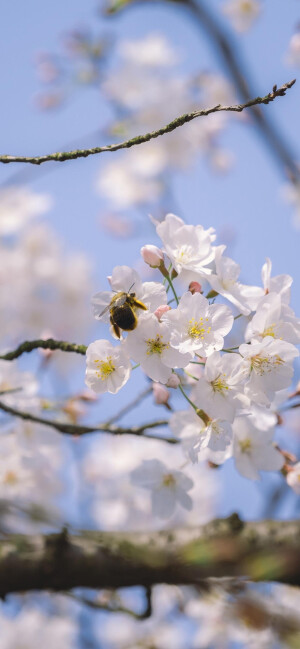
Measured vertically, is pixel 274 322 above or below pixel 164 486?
above

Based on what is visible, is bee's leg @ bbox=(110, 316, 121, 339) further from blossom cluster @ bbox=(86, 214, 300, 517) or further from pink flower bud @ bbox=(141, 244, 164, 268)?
pink flower bud @ bbox=(141, 244, 164, 268)

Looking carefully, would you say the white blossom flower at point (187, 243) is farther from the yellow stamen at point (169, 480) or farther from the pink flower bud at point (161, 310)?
the yellow stamen at point (169, 480)

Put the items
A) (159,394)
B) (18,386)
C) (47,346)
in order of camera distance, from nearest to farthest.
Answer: (47,346) → (159,394) → (18,386)

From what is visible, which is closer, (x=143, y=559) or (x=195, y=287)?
(x=195, y=287)

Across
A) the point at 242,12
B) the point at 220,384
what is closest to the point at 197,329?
the point at 220,384

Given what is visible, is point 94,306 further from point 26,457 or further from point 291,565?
point 26,457

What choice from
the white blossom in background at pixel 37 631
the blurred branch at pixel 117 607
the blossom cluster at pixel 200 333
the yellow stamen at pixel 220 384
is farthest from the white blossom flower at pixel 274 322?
the white blossom in background at pixel 37 631

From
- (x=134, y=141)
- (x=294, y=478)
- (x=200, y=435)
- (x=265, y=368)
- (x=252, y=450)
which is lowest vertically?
(x=294, y=478)

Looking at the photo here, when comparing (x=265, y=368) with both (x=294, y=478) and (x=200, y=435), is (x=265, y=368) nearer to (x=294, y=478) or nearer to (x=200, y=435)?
(x=200, y=435)

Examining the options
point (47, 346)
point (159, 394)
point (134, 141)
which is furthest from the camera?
point (159, 394)
